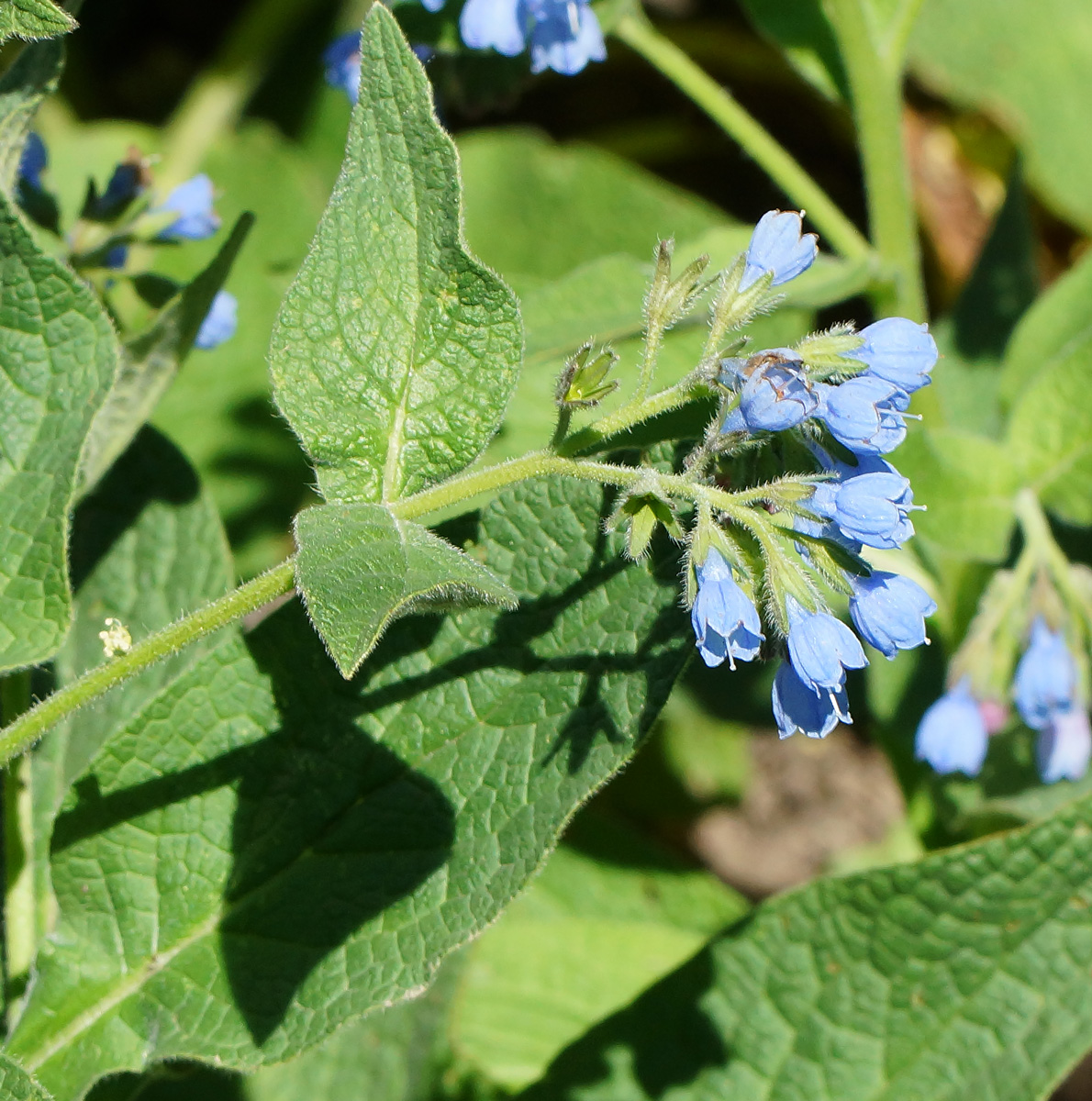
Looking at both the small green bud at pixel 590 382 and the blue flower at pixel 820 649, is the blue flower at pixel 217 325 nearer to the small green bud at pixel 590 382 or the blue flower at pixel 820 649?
the small green bud at pixel 590 382

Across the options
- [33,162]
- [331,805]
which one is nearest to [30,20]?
[33,162]

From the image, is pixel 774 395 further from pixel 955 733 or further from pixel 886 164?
pixel 886 164

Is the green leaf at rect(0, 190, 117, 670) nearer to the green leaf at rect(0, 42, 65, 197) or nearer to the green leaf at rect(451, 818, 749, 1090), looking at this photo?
the green leaf at rect(0, 42, 65, 197)

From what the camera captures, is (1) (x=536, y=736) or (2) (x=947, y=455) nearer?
(1) (x=536, y=736)

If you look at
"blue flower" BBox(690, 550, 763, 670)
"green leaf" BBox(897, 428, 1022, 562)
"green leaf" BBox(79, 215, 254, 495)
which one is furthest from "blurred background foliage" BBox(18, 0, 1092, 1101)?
"blue flower" BBox(690, 550, 763, 670)

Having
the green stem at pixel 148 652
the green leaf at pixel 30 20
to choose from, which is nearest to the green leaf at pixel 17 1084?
the green stem at pixel 148 652

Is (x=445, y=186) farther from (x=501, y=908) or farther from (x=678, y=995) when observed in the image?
(x=678, y=995)

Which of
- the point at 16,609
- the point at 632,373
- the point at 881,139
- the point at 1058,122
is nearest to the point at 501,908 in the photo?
the point at 16,609
